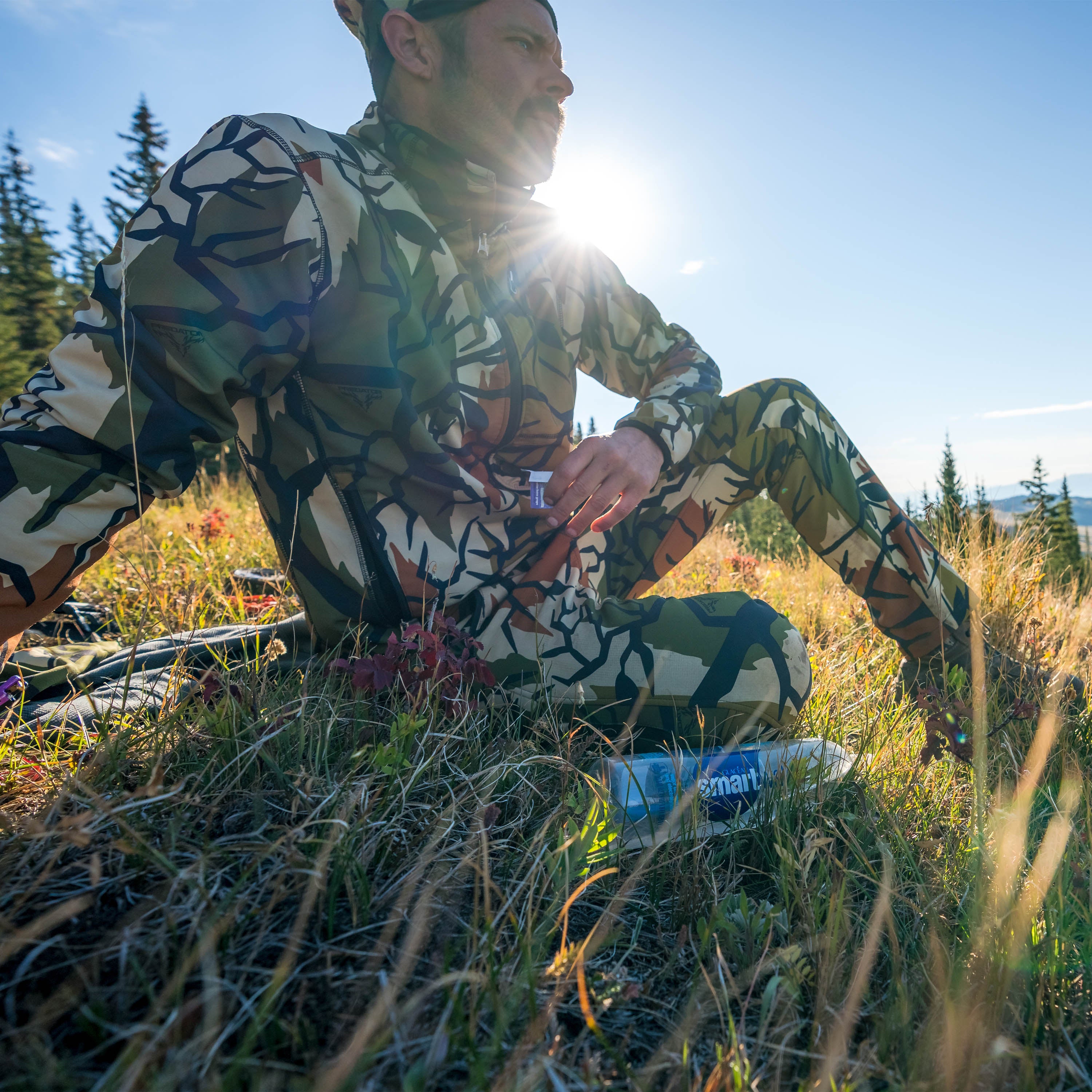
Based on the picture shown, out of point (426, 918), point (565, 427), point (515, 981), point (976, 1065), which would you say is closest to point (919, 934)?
point (976, 1065)

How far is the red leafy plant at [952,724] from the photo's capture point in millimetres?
1862

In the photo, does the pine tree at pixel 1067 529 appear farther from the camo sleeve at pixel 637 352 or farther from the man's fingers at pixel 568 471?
the man's fingers at pixel 568 471

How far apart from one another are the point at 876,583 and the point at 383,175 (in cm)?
213

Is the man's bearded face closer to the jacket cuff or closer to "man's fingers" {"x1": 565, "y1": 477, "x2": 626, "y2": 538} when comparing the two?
the jacket cuff

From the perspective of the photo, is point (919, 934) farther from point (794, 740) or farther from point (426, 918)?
point (426, 918)

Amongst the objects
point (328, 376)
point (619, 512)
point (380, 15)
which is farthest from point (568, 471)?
point (380, 15)

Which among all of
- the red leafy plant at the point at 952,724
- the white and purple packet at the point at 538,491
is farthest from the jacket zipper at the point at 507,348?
the red leafy plant at the point at 952,724

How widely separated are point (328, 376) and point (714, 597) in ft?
4.11

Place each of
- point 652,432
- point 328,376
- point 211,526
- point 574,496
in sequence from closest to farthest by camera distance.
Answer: point 328,376 < point 574,496 < point 652,432 < point 211,526

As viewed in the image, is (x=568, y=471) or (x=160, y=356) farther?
(x=568, y=471)

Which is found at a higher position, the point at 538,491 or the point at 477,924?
the point at 538,491

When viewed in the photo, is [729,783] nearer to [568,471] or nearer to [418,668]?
[418,668]

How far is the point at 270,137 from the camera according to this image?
1598 mm

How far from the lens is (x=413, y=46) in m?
2.03
